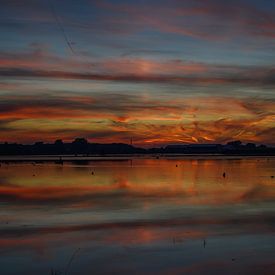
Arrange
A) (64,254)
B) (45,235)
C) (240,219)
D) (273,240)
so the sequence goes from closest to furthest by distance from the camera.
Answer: (64,254), (273,240), (45,235), (240,219)

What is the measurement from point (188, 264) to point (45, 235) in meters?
6.71

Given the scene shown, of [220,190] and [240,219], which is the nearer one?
[240,219]

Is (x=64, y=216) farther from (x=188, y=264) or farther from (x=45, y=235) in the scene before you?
(x=188, y=264)

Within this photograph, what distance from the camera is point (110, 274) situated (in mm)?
14094

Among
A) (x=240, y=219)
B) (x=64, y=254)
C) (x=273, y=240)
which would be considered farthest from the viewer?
(x=240, y=219)

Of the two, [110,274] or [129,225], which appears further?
[129,225]

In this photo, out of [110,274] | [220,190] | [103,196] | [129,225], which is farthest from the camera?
[220,190]

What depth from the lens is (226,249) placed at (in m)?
17.1

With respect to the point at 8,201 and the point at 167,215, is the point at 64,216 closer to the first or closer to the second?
the point at 167,215

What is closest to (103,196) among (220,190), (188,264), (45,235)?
(220,190)

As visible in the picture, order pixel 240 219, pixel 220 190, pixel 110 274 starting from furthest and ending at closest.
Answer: pixel 220 190 → pixel 240 219 → pixel 110 274

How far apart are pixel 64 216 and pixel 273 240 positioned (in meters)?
10.4

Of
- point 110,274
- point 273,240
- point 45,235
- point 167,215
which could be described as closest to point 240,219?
point 167,215

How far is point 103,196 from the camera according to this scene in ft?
114
